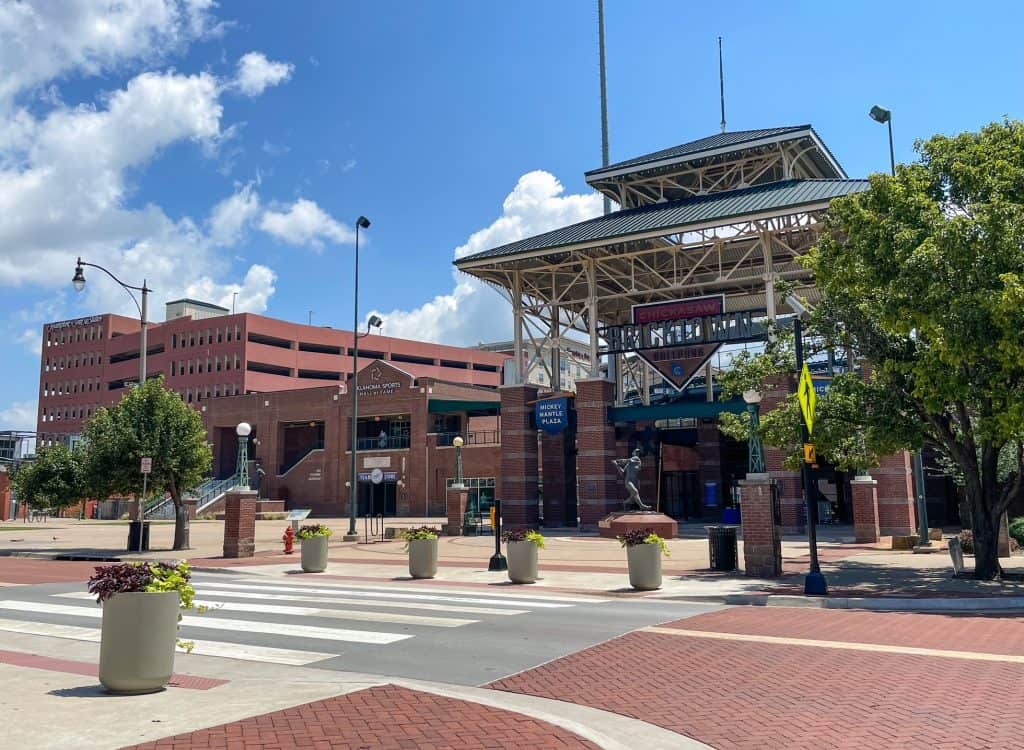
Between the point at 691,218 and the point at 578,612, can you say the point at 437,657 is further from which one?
the point at 691,218

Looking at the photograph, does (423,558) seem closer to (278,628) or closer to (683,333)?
(278,628)

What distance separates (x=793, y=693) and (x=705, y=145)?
41766 millimetres

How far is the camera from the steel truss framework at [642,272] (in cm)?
3994

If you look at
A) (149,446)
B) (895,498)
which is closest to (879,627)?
(149,446)

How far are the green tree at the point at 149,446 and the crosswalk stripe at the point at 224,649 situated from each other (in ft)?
57.8

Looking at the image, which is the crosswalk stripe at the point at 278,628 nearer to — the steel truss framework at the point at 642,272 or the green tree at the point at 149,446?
the green tree at the point at 149,446

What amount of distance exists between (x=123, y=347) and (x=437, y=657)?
98.9 metres

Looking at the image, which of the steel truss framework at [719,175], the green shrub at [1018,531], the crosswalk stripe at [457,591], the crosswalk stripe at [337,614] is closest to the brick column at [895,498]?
the green shrub at [1018,531]

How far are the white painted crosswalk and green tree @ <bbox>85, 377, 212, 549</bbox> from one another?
12639 millimetres

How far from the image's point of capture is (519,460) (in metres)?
45.5

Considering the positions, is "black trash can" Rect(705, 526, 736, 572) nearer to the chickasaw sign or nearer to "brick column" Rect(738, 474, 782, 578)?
"brick column" Rect(738, 474, 782, 578)

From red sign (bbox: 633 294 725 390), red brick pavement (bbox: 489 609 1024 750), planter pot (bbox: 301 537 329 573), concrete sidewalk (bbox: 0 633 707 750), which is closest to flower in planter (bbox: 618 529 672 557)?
red brick pavement (bbox: 489 609 1024 750)

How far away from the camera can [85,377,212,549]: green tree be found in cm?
2920

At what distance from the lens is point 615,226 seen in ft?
142
